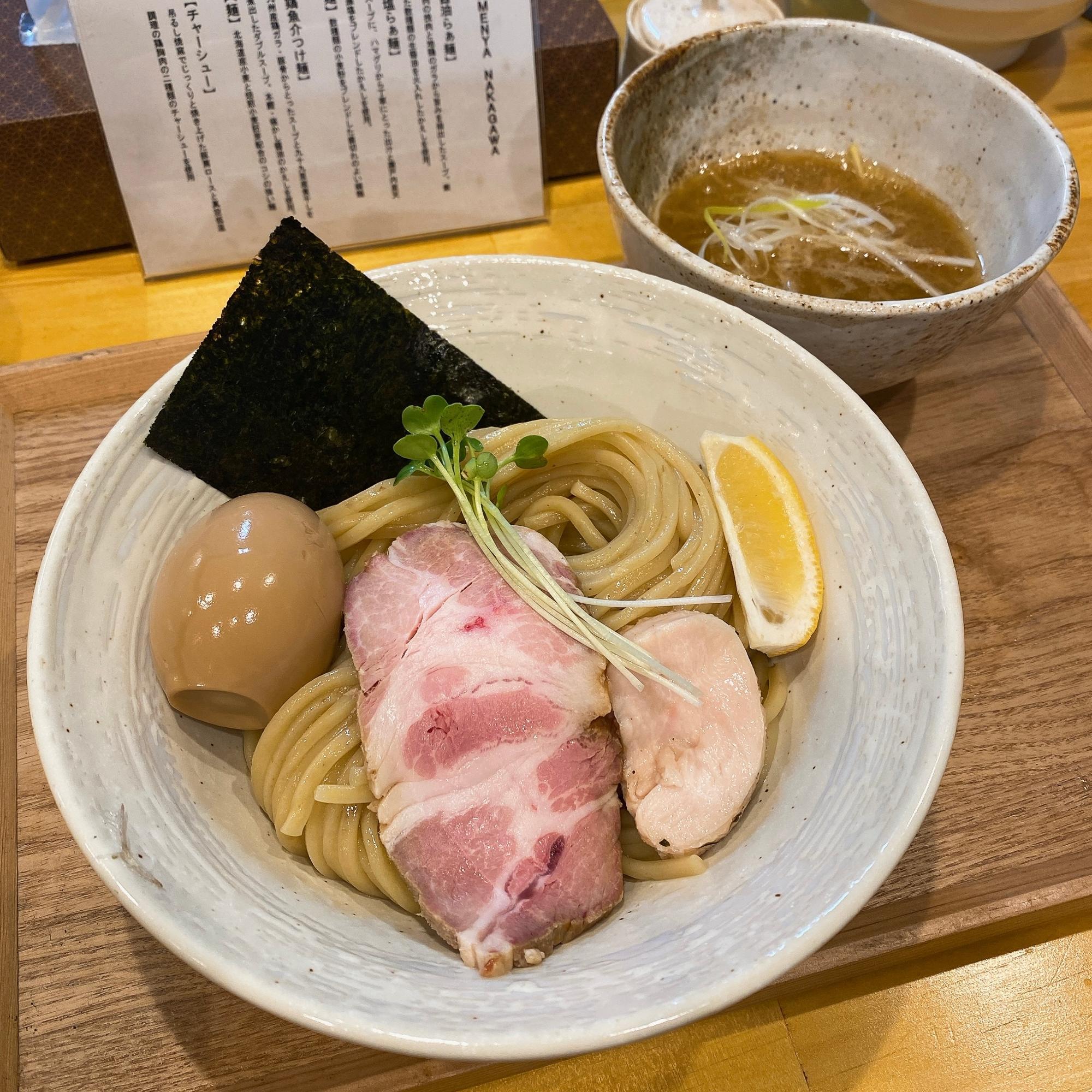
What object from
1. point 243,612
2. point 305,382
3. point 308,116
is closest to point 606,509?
point 305,382

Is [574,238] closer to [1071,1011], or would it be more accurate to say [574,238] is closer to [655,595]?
[655,595]

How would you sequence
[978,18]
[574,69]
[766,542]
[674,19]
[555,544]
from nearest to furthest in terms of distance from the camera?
[766,542], [555,544], [574,69], [978,18], [674,19]

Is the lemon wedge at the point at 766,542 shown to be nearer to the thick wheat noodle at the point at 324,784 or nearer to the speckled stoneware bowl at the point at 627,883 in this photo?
the speckled stoneware bowl at the point at 627,883

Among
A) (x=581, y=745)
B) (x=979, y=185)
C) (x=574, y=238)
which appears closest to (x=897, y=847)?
(x=581, y=745)

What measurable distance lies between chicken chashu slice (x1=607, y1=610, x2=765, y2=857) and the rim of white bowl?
669 mm

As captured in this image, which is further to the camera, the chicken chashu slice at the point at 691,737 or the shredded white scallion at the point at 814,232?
the shredded white scallion at the point at 814,232

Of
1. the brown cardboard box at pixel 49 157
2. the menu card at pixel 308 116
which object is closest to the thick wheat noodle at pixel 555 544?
the menu card at pixel 308 116

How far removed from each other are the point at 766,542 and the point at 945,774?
24.3 inches

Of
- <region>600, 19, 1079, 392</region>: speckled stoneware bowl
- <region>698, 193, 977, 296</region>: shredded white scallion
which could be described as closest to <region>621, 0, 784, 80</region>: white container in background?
<region>600, 19, 1079, 392</region>: speckled stoneware bowl

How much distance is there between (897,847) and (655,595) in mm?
628

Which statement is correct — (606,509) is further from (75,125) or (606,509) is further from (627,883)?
(75,125)

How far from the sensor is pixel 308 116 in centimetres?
232

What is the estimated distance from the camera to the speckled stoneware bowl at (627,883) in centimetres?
117

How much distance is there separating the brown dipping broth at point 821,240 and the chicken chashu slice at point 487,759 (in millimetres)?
1077
